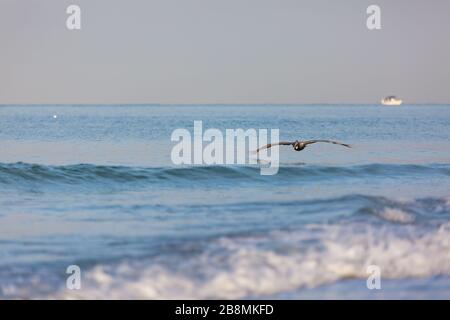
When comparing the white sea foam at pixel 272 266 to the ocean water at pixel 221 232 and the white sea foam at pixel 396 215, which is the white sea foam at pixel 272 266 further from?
the white sea foam at pixel 396 215

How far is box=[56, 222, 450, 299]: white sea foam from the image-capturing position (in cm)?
1009

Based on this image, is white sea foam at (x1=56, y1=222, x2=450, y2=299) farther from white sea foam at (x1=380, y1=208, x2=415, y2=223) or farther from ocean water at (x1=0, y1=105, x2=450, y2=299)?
white sea foam at (x1=380, y1=208, x2=415, y2=223)

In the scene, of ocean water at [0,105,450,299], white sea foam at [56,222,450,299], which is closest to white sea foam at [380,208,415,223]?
ocean water at [0,105,450,299]

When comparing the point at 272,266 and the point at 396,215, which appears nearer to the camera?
the point at 272,266

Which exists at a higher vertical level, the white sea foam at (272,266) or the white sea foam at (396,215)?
the white sea foam at (272,266)

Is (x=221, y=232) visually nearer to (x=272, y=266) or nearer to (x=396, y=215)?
(x=272, y=266)

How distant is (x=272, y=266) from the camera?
36.4ft

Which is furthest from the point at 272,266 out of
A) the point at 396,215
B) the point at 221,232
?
the point at 396,215

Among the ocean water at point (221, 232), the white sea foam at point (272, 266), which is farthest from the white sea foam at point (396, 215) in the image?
the white sea foam at point (272, 266)

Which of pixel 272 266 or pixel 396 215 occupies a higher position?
pixel 272 266

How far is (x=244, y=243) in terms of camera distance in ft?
40.9

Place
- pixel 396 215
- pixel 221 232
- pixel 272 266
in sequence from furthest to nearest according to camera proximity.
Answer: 1. pixel 396 215
2. pixel 221 232
3. pixel 272 266

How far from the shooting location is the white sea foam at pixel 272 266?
33.1 ft
